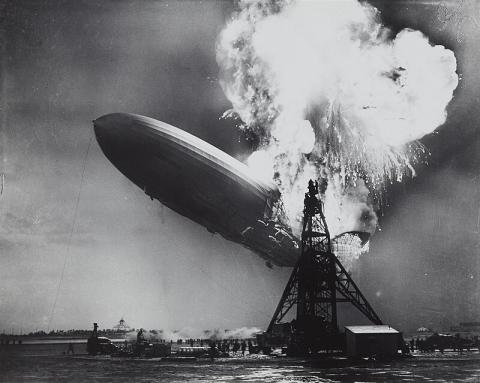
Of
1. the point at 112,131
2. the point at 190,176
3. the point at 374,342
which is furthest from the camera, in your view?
the point at 190,176

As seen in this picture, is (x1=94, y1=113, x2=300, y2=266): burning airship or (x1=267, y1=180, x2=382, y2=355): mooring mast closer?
(x1=94, y1=113, x2=300, y2=266): burning airship

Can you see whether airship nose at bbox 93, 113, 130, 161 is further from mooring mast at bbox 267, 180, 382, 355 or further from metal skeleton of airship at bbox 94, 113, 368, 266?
mooring mast at bbox 267, 180, 382, 355

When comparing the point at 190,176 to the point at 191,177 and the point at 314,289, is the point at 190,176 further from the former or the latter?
the point at 314,289

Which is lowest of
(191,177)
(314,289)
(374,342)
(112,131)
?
(374,342)

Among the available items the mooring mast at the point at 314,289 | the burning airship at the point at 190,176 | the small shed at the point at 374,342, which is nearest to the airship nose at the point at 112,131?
the burning airship at the point at 190,176

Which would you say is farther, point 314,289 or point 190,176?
point 314,289

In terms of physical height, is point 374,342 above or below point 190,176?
below

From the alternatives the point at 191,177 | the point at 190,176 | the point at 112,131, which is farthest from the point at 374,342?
the point at 112,131

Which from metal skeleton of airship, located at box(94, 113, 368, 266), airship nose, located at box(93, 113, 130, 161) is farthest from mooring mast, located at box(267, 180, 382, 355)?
airship nose, located at box(93, 113, 130, 161)

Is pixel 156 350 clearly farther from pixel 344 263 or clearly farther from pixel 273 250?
pixel 344 263
